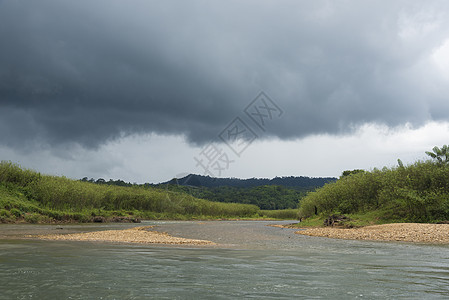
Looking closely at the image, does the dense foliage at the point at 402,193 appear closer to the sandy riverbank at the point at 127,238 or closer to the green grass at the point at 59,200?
the sandy riverbank at the point at 127,238

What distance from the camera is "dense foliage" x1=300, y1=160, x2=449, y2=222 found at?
1227 inches

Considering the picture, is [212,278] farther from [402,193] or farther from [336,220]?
[336,220]

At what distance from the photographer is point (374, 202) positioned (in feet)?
140

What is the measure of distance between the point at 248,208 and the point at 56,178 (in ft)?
223

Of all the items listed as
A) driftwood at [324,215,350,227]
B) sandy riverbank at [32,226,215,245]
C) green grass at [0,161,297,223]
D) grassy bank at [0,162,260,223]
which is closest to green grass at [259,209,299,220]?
green grass at [0,161,297,223]

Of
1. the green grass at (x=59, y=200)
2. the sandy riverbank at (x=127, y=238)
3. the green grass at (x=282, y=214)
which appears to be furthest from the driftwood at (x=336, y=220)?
the green grass at (x=282, y=214)

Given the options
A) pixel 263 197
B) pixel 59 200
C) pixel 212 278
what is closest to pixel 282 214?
pixel 263 197

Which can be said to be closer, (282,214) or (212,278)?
(212,278)

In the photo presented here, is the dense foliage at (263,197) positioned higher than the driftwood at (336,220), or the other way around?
the dense foliage at (263,197)

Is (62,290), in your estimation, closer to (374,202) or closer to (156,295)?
(156,295)

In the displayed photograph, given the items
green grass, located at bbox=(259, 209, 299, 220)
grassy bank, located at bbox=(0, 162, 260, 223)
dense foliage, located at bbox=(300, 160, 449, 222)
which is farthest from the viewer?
green grass, located at bbox=(259, 209, 299, 220)

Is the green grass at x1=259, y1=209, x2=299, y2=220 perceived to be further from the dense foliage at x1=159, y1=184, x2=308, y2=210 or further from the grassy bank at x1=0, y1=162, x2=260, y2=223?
the grassy bank at x1=0, y1=162, x2=260, y2=223

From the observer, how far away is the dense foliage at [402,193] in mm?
31156

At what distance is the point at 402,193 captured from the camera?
3177 centimetres
